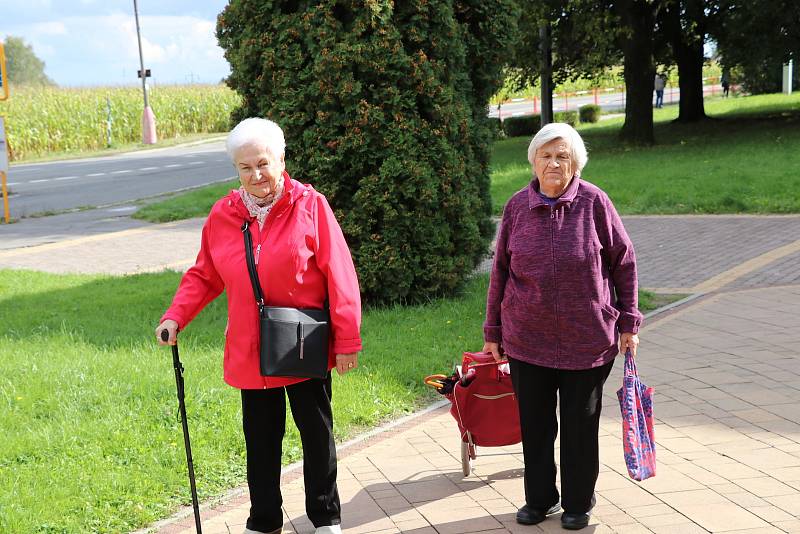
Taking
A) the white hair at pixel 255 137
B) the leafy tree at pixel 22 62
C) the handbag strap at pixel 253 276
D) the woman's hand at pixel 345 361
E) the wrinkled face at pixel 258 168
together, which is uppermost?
the leafy tree at pixel 22 62

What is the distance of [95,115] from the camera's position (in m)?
39.3

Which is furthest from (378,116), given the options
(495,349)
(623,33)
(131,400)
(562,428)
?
(623,33)

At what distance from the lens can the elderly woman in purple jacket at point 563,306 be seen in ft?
13.0

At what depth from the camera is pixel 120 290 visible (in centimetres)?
979

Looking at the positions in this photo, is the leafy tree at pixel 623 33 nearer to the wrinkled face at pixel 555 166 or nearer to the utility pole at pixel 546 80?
the utility pole at pixel 546 80

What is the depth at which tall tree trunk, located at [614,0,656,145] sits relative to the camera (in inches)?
888

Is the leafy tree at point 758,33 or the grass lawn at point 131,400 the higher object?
the leafy tree at point 758,33

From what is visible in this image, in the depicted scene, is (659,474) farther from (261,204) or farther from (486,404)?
(261,204)

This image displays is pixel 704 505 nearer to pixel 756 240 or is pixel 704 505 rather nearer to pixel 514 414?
pixel 514 414

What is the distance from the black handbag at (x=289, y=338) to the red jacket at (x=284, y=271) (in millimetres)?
40

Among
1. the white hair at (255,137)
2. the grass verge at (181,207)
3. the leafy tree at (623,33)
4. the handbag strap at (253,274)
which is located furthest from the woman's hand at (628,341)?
the leafy tree at (623,33)

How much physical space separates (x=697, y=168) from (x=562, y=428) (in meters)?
13.6

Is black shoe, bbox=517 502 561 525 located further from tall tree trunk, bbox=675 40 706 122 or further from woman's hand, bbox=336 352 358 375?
tall tree trunk, bbox=675 40 706 122

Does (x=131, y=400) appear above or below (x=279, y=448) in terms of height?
below
